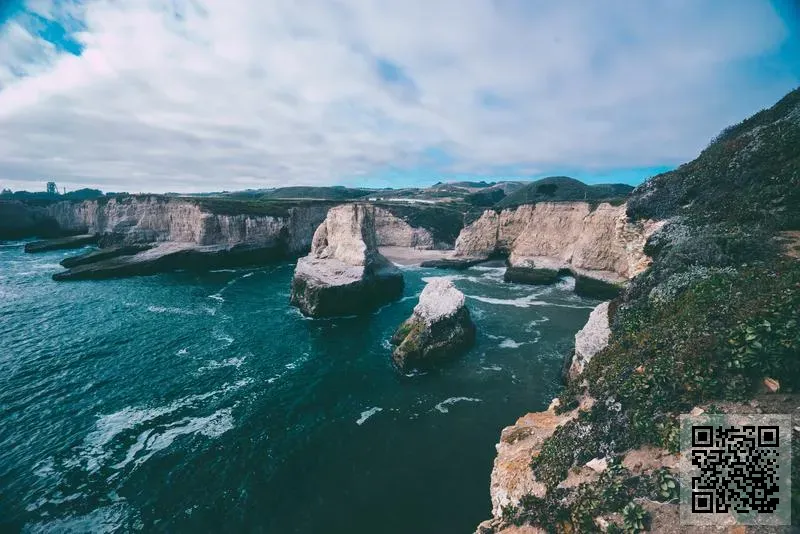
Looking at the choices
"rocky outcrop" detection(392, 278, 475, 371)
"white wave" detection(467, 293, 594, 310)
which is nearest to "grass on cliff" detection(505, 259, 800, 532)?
"rocky outcrop" detection(392, 278, 475, 371)

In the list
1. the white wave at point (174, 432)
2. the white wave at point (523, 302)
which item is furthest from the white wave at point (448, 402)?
the white wave at point (523, 302)

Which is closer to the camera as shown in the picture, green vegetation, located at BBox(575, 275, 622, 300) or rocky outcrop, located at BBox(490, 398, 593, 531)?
rocky outcrop, located at BBox(490, 398, 593, 531)

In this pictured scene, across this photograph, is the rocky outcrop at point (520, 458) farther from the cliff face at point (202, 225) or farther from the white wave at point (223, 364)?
the cliff face at point (202, 225)

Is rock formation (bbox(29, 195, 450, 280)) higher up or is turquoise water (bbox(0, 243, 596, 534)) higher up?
rock formation (bbox(29, 195, 450, 280))

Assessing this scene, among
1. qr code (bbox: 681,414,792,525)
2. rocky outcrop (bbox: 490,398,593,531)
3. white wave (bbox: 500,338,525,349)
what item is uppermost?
qr code (bbox: 681,414,792,525)

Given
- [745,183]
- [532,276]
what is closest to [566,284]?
[532,276]

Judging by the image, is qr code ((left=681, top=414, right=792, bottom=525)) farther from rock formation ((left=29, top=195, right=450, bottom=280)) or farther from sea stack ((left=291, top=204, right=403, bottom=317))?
rock formation ((left=29, top=195, right=450, bottom=280))

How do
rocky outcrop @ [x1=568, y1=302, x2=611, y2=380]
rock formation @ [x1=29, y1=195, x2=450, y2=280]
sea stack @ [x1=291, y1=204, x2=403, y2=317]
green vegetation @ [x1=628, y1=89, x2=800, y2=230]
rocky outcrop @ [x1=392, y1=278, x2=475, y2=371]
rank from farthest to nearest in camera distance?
rock formation @ [x1=29, y1=195, x2=450, y2=280]
sea stack @ [x1=291, y1=204, x2=403, y2=317]
rocky outcrop @ [x1=392, y1=278, x2=475, y2=371]
rocky outcrop @ [x1=568, y1=302, x2=611, y2=380]
green vegetation @ [x1=628, y1=89, x2=800, y2=230]
